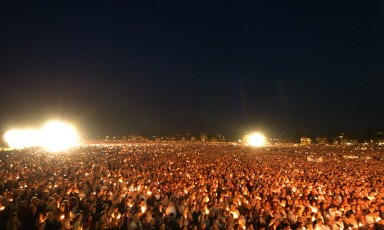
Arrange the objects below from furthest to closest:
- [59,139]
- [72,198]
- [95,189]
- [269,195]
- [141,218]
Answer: [59,139], [95,189], [269,195], [72,198], [141,218]

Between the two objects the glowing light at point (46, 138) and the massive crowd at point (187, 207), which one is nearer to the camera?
the massive crowd at point (187, 207)

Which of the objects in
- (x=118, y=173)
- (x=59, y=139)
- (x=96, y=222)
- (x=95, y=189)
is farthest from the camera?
(x=59, y=139)

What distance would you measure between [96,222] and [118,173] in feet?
28.6

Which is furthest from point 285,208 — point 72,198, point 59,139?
point 59,139

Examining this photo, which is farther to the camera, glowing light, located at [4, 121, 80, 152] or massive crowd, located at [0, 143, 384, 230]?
glowing light, located at [4, 121, 80, 152]

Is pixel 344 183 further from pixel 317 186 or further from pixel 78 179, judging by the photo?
pixel 78 179

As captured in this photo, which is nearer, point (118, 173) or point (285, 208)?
point (285, 208)

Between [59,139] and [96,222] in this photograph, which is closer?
[96,222]

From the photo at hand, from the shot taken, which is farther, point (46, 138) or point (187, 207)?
point (46, 138)

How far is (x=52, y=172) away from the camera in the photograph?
1727 cm

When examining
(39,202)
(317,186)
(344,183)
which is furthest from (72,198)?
(344,183)

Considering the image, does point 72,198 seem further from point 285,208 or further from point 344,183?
point 344,183

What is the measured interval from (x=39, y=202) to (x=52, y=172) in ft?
27.6

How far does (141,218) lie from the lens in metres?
8.47
